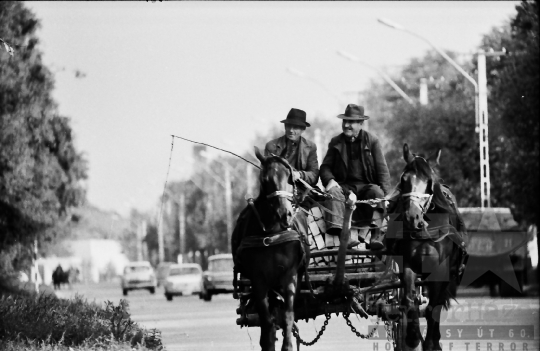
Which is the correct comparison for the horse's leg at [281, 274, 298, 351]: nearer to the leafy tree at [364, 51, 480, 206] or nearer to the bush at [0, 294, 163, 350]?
the bush at [0, 294, 163, 350]

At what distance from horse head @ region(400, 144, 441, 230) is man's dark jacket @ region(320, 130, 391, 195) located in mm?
1357

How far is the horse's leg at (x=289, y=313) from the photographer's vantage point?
13602mm

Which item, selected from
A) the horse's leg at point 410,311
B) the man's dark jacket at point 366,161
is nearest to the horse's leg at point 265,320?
the horse's leg at point 410,311

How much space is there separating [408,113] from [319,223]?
1620 inches

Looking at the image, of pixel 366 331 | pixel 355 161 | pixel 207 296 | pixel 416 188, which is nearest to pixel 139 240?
pixel 207 296

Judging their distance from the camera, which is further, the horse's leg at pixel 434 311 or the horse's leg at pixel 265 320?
the horse's leg at pixel 434 311

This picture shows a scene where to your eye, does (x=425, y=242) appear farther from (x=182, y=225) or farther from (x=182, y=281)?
(x=182, y=225)

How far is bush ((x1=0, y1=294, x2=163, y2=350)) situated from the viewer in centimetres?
1688

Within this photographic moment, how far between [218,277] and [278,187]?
104 ft

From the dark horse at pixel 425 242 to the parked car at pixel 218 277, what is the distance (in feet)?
98.3

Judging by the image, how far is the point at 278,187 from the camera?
13781 mm

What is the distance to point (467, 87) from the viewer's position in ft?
207

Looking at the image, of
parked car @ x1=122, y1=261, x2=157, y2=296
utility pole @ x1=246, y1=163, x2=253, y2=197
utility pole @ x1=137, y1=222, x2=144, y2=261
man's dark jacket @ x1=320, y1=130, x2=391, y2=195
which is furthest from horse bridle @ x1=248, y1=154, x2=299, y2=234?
utility pole @ x1=137, y1=222, x2=144, y2=261

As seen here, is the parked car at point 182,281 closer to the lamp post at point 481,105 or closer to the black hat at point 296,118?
the lamp post at point 481,105
